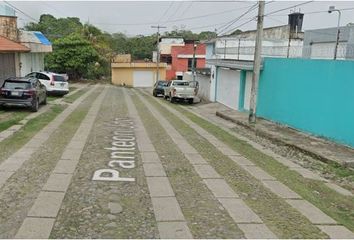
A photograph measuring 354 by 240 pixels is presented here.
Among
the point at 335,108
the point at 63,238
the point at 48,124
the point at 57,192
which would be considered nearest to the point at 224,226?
the point at 63,238

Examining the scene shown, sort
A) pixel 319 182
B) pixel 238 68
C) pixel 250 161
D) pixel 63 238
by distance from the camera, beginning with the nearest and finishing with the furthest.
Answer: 1. pixel 63 238
2. pixel 319 182
3. pixel 250 161
4. pixel 238 68

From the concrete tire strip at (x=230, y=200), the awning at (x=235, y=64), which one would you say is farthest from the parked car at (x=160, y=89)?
the concrete tire strip at (x=230, y=200)

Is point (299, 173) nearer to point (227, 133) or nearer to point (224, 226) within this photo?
point (224, 226)

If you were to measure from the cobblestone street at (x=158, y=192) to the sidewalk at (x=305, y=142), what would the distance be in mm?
1112

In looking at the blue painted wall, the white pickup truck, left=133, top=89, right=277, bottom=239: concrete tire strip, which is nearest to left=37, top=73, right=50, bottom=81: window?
the white pickup truck

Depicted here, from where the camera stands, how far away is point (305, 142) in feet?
40.1

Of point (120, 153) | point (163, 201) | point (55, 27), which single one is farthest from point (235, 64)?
point (55, 27)

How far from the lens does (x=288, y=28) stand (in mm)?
36844

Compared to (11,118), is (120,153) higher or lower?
higher

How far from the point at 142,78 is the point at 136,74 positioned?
43.6 inches

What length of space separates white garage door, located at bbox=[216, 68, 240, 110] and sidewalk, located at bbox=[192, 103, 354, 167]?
5919mm

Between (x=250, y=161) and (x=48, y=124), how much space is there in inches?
309

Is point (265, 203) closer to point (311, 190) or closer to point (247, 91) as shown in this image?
point (311, 190)

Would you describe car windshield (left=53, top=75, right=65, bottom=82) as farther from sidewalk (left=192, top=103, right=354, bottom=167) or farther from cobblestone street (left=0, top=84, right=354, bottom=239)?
cobblestone street (left=0, top=84, right=354, bottom=239)
